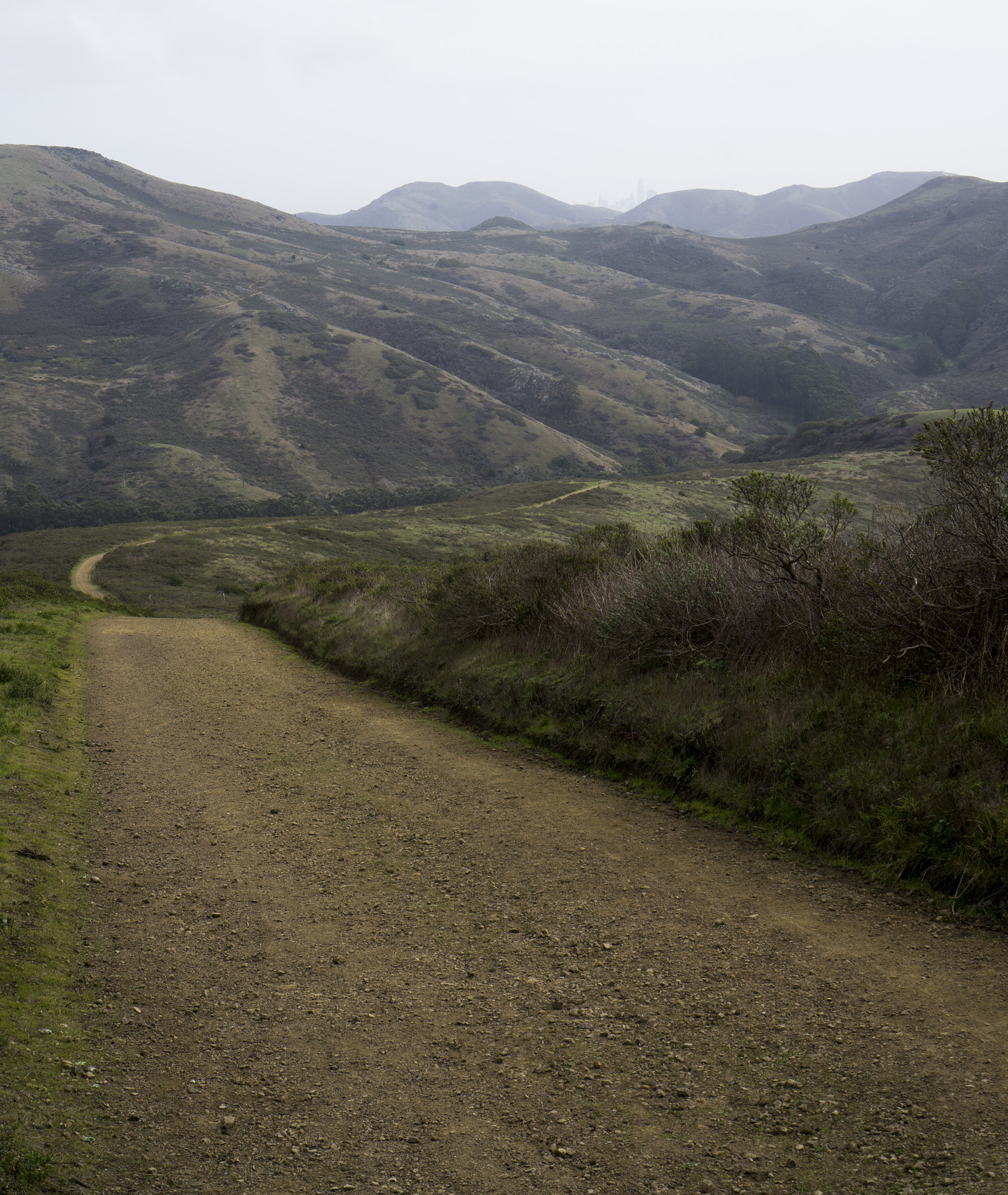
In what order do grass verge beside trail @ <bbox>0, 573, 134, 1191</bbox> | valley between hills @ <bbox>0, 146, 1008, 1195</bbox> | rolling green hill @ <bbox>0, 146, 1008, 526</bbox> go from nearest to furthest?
grass verge beside trail @ <bbox>0, 573, 134, 1191</bbox> < valley between hills @ <bbox>0, 146, 1008, 1195</bbox> < rolling green hill @ <bbox>0, 146, 1008, 526</bbox>

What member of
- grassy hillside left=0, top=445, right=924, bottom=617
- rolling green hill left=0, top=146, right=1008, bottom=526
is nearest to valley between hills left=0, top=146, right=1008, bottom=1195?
grassy hillside left=0, top=445, right=924, bottom=617

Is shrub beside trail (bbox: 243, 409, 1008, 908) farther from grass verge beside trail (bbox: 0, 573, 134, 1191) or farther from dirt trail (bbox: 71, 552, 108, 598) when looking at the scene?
dirt trail (bbox: 71, 552, 108, 598)

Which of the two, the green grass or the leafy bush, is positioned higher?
the leafy bush

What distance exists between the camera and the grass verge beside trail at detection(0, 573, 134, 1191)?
10.8 ft

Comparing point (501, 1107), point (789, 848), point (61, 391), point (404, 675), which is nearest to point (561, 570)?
point (404, 675)

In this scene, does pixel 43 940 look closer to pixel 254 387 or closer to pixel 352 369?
pixel 254 387

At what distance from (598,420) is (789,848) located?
12838 centimetres

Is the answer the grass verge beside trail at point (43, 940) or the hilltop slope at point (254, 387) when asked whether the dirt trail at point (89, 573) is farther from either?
the hilltop slope at point (254, 387)

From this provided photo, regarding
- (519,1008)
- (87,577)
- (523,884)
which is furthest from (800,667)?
(87,577)

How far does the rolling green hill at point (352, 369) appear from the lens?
102125mm

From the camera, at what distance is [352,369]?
422 ft

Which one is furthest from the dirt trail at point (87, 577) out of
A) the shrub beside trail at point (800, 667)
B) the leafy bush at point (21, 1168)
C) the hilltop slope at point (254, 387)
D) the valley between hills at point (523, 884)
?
the hilltop slope at point (254, 387)

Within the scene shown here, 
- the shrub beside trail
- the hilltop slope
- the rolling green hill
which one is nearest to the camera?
the shrub beside trail

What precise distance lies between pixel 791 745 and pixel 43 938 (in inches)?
218
